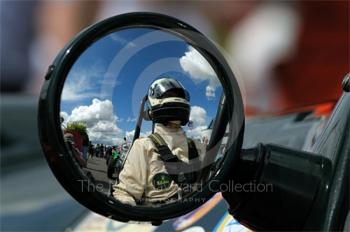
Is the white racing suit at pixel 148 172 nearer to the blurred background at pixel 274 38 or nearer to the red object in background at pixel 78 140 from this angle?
the red object in background at pixel 78 140

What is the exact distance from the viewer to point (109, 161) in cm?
81

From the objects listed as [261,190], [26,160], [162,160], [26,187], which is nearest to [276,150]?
[261,190]

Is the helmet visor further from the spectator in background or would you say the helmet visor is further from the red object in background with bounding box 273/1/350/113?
the red object in background with bounding box 273/1/350/113

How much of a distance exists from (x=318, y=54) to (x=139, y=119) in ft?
14.1

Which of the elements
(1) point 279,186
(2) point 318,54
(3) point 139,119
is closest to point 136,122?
(3) point 139,119

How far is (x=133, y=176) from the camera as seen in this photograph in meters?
0.81

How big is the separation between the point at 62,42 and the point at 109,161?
15.9 feet

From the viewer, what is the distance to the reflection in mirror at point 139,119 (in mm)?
809

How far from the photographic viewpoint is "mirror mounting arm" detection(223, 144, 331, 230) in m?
0.84

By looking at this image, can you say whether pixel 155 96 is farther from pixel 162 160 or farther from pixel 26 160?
pixel 26 160

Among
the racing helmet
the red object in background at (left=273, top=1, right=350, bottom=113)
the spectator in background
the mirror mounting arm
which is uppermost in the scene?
the red object in background at (left=273, top=1, right=350, bottom=113)

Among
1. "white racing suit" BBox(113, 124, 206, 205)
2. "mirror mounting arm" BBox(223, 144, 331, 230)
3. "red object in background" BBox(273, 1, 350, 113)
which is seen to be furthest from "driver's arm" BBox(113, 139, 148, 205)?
"red object in background" BBox(273, 1, 350, 113)

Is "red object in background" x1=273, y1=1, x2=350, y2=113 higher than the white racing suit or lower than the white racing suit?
higher

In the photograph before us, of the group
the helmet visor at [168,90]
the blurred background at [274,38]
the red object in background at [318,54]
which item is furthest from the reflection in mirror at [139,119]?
the red object in background at [318,54]
